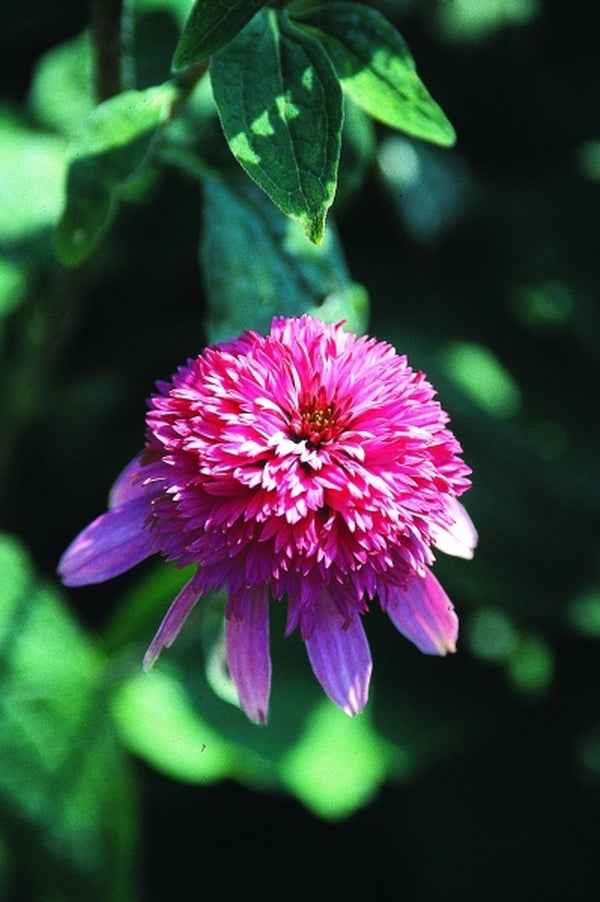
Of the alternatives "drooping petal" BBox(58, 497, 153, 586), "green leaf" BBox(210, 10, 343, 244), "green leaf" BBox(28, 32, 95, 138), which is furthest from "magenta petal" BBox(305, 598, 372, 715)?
"green leaf" BBox(28, 32, 95, 138)

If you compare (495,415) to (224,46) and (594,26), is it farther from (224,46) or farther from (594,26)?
(224,46)

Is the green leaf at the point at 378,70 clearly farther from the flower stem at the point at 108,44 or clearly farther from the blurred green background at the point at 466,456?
the blurred green background at the point at 466,456

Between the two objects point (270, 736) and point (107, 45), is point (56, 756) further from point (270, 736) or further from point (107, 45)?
point (107, 45)

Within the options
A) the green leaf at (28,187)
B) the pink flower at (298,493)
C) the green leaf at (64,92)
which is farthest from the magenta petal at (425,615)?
the green leaf at (64,92)

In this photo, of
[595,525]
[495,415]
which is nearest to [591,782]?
[595,525]

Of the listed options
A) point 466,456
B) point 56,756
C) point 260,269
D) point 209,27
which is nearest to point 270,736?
point 56,756

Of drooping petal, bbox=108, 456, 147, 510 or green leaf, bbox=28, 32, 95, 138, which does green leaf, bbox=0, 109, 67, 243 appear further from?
drooping petal, bbox=108, 456, 147, 510

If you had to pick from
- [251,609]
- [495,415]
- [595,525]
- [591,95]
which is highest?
[251,609]
